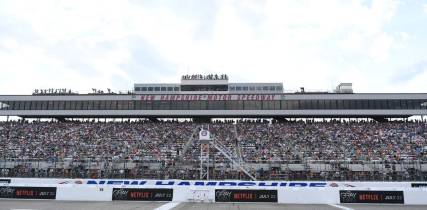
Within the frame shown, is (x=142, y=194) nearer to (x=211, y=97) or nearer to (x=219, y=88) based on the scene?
(x=211, y=97)

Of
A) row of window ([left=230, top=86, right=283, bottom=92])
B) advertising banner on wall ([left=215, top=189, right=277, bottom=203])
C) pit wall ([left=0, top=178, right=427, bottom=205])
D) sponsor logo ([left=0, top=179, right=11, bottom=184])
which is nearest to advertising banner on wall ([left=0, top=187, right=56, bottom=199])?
pit wall ([left=0, top=178, right=427, bottom=205])

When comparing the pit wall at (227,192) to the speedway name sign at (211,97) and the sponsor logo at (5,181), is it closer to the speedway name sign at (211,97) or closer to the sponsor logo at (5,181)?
the sponsor logo at (5,181)

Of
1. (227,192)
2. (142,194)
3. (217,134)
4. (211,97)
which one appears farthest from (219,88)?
(142,194)

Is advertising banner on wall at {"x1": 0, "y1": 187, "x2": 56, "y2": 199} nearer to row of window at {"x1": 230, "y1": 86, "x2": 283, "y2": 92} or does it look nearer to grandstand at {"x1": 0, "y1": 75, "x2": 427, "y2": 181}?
grandstand at {"x1": 0, "y1": 75, "x2": 427, "y2": 181}

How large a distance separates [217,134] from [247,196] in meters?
23.2

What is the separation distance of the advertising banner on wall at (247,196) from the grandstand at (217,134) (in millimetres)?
5949

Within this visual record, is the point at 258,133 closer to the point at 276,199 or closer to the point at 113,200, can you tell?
the point at 276,199

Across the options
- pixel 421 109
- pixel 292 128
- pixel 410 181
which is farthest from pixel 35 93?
pixel 421 109

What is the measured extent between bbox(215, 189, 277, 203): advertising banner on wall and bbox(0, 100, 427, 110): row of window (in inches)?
1122

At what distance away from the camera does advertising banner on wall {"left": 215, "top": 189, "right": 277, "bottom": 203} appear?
3011 cm

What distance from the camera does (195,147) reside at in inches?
1876

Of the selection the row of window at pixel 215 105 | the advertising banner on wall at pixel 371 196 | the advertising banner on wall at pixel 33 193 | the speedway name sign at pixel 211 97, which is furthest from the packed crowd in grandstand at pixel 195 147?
the advertising banner on wall at pixel 33 193

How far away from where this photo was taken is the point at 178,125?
5747 centimetres

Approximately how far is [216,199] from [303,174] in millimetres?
11292
